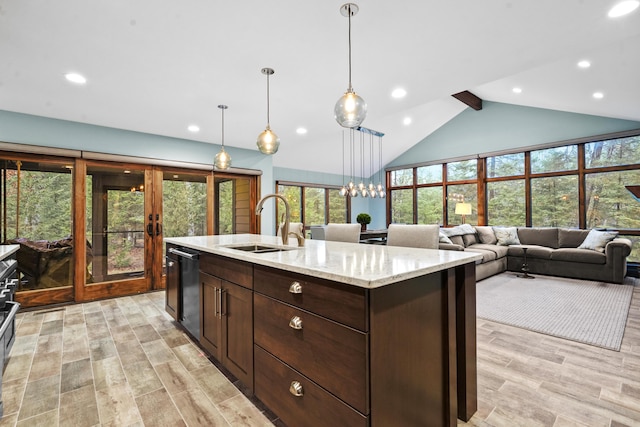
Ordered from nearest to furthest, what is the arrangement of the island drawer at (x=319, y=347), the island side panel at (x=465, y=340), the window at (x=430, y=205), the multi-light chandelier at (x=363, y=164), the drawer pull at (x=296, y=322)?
the island drawer at (x=319, y=347), the drawer pull at (x=296, y=322), the island side panel at (x=465, y=340), the multi-light chandelier at (x=363, y=164), the window at (x=430, y=205)

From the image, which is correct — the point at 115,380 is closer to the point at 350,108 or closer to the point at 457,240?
the point at 350,108

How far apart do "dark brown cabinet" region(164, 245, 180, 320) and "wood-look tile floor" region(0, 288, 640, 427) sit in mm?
210

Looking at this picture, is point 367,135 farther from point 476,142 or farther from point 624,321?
point 624,321

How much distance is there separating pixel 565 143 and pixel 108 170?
8.14 metres

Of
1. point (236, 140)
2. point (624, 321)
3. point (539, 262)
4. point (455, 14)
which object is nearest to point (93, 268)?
point (236, 140)

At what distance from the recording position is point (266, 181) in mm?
5703

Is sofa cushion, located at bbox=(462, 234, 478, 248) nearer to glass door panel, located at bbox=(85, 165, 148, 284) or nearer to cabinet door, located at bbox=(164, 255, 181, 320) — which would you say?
cabinet door, located at bbox=(164, 255, 181, 320)

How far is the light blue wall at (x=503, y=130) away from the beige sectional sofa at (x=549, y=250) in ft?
6.56

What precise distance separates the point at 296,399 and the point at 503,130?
25.1 feet

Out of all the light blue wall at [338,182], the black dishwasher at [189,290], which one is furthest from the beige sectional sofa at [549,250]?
the black dishwasher at [189,290]

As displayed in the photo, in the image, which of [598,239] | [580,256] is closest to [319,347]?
[580,256]

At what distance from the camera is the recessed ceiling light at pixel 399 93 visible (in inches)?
127

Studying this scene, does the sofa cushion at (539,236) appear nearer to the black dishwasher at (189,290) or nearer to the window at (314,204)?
the window at (314,204)

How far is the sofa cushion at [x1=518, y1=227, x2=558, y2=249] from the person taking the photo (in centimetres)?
579
